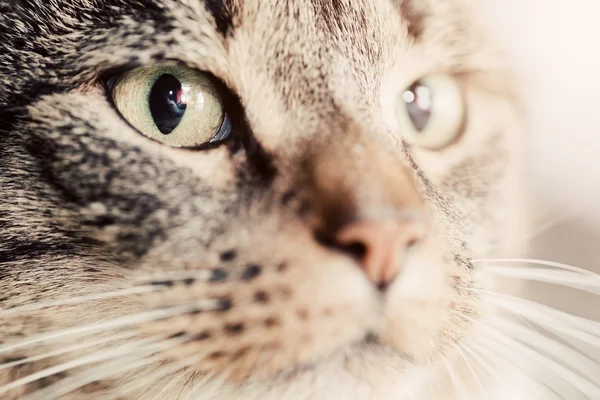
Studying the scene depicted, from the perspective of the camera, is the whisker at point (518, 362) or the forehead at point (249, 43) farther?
the whisker at point (518, 362)

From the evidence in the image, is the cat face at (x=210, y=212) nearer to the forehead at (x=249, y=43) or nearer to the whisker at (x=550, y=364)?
the forehead at (x=249, y=43)

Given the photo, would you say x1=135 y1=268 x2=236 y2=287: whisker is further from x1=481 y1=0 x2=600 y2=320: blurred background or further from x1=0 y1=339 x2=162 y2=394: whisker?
x1=481 y1=0 x2=600 y2=320: blurred background

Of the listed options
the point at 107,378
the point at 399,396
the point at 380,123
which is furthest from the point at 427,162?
the point at 107,378

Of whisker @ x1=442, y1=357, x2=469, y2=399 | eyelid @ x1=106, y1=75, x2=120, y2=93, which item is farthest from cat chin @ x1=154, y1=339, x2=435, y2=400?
eyelid @ x1=106, y1=75, x2=120, y2=93

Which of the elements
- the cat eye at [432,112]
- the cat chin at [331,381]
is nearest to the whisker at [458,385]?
the cat chin at [331,381]

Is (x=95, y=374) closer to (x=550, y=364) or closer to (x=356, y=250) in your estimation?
(x=356, y=250)

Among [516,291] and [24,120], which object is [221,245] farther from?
[516,291]

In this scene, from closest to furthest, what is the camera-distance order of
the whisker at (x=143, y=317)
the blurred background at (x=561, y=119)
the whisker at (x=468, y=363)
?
the whisker at (x=143, y=317) → the whisker at (x=468, y=363) → the blurred background at (x=561, y=119)
